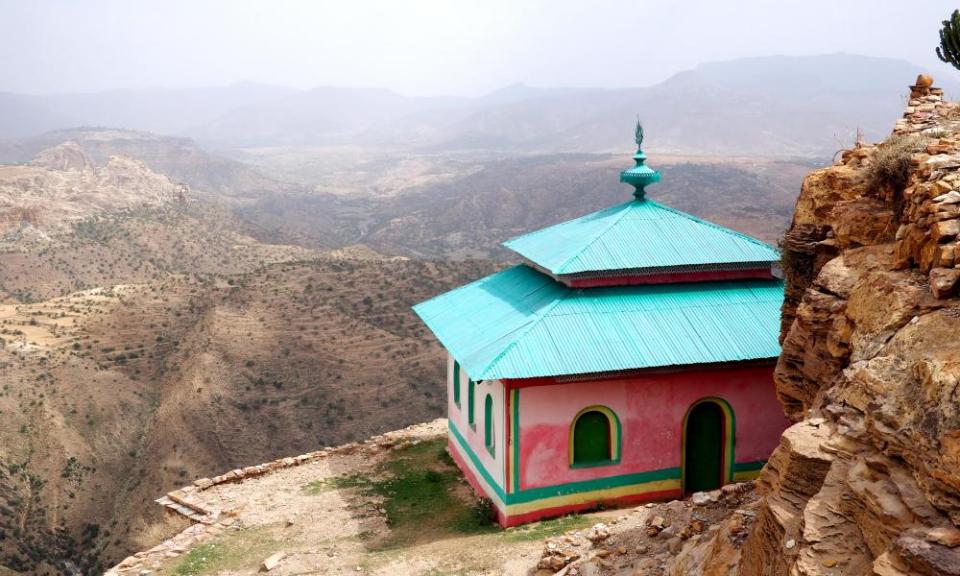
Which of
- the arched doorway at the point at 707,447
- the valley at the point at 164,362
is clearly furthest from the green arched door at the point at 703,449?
the valley at the point at 164,362

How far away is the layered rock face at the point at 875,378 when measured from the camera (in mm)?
4816

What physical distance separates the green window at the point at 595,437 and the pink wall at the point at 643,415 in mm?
115

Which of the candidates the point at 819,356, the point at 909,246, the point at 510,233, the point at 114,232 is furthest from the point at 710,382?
the point at 510,233

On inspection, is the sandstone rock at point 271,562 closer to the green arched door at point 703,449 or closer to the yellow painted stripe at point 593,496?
the yellow painted stripe at point 593,496

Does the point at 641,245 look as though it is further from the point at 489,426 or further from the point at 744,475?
the point at 744,475

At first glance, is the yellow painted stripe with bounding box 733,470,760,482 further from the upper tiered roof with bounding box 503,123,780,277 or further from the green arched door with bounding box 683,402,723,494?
the upper tiered roof with bounding box 503,123,780,277

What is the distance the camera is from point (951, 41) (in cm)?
1016

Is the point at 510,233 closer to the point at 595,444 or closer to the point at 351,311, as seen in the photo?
the point at 351,311

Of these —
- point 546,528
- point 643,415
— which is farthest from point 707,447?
point 546,528

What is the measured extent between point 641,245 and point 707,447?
3.84 m

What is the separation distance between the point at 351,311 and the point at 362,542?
22.9 metres

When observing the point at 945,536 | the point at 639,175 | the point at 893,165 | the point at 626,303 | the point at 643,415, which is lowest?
the point at 643,415

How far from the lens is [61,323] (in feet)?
118

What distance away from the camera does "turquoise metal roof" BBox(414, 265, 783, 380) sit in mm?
12367
